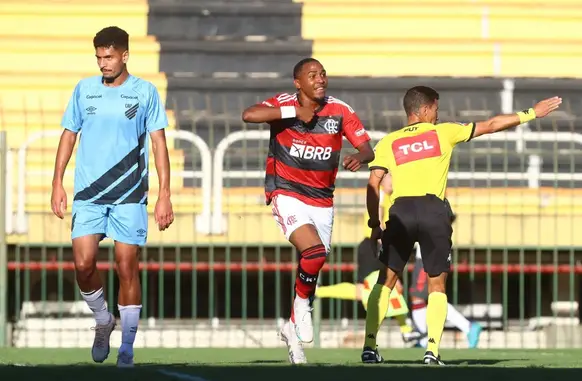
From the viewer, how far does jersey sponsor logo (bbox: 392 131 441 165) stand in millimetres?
8359

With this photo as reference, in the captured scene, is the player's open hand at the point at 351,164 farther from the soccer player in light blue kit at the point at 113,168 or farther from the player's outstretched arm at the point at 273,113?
the soccer player in light blue kit at the point at 113,168

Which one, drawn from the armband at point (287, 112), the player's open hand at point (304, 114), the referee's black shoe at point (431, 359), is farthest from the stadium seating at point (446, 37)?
the referee's black shoe at point (431, 359)

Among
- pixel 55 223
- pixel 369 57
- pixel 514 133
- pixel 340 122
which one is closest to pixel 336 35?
pixel 369 57

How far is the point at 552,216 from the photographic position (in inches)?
521

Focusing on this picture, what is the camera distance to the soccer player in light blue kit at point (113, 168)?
7559 millimetres

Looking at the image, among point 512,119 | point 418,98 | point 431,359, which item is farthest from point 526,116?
point 431,359

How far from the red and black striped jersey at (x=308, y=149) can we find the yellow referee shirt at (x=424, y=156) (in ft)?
0.70

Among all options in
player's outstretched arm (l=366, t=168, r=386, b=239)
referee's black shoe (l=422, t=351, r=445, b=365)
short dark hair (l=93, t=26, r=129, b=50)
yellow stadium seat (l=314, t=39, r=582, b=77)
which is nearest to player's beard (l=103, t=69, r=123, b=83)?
short dark hair (l=93, t=26, r=129, b=50)

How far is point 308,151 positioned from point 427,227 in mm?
745

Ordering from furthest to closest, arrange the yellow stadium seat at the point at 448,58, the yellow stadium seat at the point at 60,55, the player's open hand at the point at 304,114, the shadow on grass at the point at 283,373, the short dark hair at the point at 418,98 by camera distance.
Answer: the yellow stadium seat at the point at 448,58
the yellow stadium seat at the point at 60,55
the short dark hair at the point at 418,98
the player's open hand at the point at 304,114
the shadow on grass at the point at 283,373

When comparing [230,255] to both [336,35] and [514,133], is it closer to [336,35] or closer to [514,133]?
[514,133]

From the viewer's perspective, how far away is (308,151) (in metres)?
8.38

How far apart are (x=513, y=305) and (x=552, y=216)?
1.14 m

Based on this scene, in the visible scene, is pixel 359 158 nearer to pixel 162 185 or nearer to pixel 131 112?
pixel 162 185
